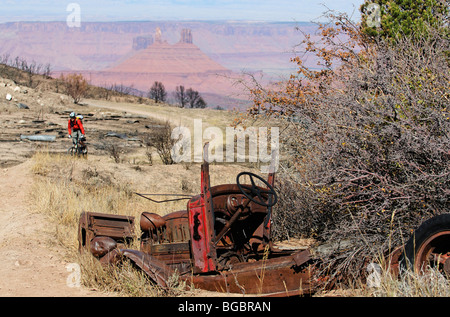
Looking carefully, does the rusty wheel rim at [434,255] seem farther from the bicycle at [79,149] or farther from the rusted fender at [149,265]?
the bicycle at [79,149]

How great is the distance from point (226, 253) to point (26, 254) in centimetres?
398

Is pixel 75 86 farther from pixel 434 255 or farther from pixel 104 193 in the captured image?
pixel 434 255

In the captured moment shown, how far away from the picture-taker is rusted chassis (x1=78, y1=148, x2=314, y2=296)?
21.0 feet

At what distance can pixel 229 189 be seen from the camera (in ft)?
22.5

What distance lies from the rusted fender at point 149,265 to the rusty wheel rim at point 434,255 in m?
2.91

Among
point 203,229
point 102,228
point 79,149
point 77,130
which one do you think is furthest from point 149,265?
point 79,149

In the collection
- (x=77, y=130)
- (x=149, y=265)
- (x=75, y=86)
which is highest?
(x=75, y=86)

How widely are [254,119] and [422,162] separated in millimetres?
7754

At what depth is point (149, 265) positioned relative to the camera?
6578mm

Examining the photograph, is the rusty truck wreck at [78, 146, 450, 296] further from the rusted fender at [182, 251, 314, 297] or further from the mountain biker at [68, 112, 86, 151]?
the mountain biker at [68, 112, 86, 151]

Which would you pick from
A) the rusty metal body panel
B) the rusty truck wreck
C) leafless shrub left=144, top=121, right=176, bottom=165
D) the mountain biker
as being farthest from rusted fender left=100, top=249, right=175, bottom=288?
leafless shrub left=144, top=121, right=176, bottom=165

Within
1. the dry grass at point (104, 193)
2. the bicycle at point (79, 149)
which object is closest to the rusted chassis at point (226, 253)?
the dry grass at point (104, 193)

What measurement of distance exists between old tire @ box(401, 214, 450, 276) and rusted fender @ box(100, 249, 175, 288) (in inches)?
112

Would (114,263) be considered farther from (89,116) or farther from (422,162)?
(89,116)
